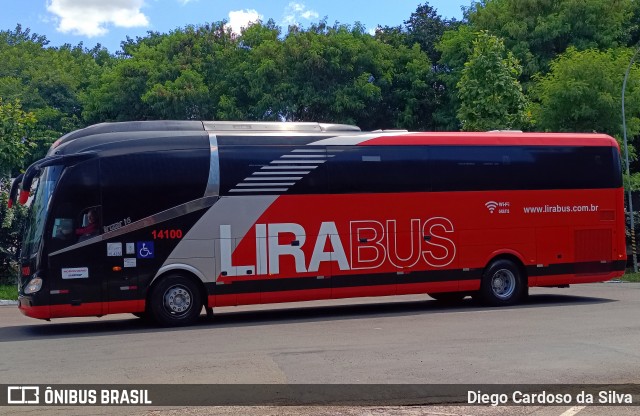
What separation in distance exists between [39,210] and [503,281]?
9320 millimetres

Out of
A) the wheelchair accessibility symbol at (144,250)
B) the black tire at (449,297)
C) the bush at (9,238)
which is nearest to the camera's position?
the wheelchair accessibility symbol at (144,250)

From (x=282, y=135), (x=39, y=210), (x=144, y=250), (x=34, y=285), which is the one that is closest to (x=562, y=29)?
(x=282, y=135)

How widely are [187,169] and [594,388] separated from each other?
828 centimetres

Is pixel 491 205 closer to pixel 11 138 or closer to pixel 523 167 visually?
pixel 523 167

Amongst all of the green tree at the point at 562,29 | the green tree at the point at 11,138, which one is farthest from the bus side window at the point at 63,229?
the green tree at the point at 562,29

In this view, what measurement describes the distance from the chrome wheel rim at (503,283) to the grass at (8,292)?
487 inches

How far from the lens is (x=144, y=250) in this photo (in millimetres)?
14633

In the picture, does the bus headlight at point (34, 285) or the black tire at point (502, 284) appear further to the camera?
the black tire at point (502, 284)

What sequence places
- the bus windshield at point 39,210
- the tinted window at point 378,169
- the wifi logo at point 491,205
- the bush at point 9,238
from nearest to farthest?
the bus windshield at point 39,210 → the tinted window at point 378,169 → the wifi logo at point 491,205 → the bush at point 9,238

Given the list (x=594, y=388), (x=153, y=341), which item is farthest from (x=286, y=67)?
(x=594, y=388)

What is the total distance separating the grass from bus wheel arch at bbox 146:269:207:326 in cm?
873

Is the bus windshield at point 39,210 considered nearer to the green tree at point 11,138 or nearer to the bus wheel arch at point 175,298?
the bus wheel arch at point 175,298

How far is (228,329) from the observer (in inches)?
573

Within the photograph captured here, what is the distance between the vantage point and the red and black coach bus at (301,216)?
566 inches
